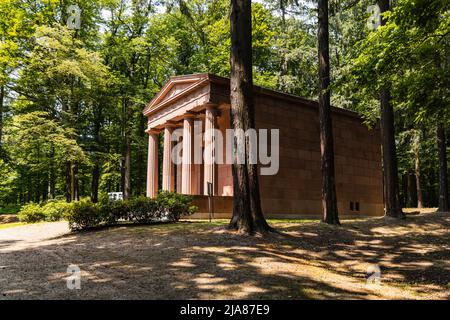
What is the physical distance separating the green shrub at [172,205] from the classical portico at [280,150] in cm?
288

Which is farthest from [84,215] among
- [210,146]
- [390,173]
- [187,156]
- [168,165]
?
[390,173]

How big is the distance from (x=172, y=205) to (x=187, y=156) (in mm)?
6650

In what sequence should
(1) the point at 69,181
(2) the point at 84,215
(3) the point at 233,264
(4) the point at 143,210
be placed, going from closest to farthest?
(3) the point at 233,264 → (2) the point at 84,215 → (4) the point at 143,210 → (1) the point at 69,181

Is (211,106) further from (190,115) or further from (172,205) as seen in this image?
(172,205)

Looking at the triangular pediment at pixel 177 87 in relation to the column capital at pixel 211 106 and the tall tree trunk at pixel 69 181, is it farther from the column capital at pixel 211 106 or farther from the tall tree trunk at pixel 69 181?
the tall tree trunk at pixel 69 181

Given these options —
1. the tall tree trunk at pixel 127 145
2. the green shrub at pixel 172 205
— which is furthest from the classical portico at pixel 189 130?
the tall tree trunk at pixel 127 145

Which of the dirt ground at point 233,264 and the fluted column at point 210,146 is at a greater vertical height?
the fluted column at point 210,146

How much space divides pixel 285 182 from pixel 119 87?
63.1ft

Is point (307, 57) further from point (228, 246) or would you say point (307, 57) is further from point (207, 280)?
point (207, 280)

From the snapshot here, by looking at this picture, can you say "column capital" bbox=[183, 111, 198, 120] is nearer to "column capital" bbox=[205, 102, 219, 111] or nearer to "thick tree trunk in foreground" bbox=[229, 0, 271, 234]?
"column capital" bbox=[205, 102, 219, 111]

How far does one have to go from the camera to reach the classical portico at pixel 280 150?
19.5m

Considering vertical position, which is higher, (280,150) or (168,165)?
(280,150)

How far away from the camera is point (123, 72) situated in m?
35.9
